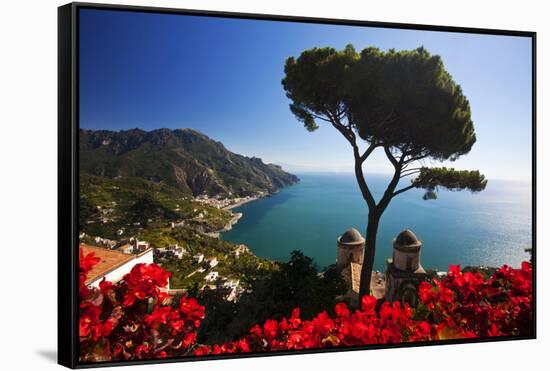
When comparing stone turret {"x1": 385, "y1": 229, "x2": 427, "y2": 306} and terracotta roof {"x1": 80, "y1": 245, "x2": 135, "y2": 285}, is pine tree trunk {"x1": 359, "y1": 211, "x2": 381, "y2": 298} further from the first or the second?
terracotta roof {"x1": 80, "y1": 245, "x2": 135, "y2": 285}

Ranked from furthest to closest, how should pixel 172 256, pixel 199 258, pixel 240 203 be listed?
pixel 240 203
pixel 199 258
pixel 172 256

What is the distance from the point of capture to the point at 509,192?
5.71m

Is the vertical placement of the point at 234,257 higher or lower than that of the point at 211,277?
higher

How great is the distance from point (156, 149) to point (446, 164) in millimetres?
3339

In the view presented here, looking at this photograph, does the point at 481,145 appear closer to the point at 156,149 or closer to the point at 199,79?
the point at 199,79

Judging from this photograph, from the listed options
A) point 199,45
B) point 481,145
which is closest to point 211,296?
point 199,45

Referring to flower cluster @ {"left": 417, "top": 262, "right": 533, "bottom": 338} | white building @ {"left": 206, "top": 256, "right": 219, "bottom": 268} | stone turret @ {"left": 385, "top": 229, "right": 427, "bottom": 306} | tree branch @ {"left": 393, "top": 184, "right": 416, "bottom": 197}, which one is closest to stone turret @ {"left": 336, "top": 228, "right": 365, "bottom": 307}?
stone turret @ {"left": 385, "top": 229, "right": 427, "bottom": 306}

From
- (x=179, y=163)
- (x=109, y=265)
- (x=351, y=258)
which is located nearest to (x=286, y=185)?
(x=351, y=258)

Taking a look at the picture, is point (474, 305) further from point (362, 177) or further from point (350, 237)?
point (362, 177)

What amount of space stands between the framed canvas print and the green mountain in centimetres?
2

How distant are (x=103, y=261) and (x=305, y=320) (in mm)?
2178

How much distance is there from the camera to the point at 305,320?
200 inches

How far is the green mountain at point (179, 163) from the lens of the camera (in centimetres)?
461

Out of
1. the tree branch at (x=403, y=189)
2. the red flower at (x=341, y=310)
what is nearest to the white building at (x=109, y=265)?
the red flower at (x=341, y=310)
